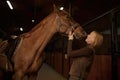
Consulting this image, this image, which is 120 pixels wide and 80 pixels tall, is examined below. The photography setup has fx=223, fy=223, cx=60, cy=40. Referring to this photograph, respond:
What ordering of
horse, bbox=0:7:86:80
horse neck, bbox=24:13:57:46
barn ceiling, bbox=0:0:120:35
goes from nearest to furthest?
horse, bbox=0:7:86:80 → horse neck, bbox=24:13:57:46 → barn ceiling, bbox=0:0:120:35

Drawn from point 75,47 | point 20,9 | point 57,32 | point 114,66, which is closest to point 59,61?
point 75,47

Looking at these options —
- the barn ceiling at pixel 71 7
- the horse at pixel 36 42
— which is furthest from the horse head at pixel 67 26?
the barn ceiling at pixel 71 7

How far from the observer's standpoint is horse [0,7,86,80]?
9.09 ft

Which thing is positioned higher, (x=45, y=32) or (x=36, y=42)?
(x=45, y=32)

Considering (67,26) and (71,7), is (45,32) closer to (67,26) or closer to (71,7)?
(67,26)

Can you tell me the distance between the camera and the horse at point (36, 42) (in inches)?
109

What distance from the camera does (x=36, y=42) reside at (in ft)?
9.43

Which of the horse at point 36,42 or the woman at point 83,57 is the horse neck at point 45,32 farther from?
the woman at point 83,57

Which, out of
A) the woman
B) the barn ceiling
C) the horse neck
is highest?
the barn ceiling

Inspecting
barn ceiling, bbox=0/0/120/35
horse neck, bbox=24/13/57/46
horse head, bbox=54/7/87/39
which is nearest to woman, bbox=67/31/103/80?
horse head, bbox=54/7/87/39

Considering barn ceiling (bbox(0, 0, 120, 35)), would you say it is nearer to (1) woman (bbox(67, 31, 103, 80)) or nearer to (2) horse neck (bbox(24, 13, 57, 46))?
(2) horse neck (bbox(24, 13, 57, 46))

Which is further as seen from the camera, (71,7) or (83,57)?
(71,7)

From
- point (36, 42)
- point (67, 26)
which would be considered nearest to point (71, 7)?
point (67, 26)

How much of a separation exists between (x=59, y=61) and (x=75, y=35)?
1994 millimetres
